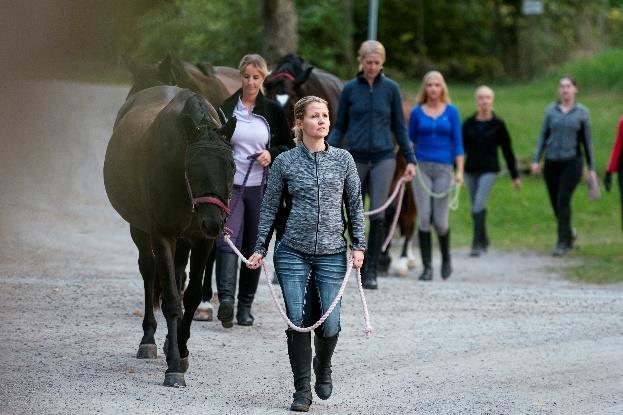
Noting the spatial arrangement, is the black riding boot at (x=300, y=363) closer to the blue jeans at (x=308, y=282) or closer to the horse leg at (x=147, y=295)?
the blue jeans at (x=308, y=282)

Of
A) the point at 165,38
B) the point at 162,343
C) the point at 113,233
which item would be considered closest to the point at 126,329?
the point at 162,343

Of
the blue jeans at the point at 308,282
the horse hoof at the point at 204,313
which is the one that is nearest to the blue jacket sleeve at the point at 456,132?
the horse hoof at the point at 204,313

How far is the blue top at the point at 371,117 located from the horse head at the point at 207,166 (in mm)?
4596

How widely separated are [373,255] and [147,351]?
14.3 feet

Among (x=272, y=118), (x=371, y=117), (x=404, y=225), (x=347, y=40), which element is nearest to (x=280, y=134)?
(x=272, y=118)

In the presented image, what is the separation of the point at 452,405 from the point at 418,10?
42.6 meters

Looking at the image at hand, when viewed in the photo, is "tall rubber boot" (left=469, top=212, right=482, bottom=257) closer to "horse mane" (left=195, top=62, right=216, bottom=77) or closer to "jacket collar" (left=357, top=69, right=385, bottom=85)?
"jacket collar" (left=357, top=69, right=385, bottom=85)

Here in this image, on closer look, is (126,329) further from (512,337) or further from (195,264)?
(512,337)

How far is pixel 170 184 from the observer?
20.7ft

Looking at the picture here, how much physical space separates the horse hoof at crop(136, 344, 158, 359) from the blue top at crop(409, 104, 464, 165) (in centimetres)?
572

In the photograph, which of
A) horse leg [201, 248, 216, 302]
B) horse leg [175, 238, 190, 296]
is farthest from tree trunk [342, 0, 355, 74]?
horse leg [175, 238, 190, 296]

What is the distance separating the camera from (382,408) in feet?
18.7

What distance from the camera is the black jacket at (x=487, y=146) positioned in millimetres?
14766

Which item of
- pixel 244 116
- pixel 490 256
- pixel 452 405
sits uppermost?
pixel 244 116
